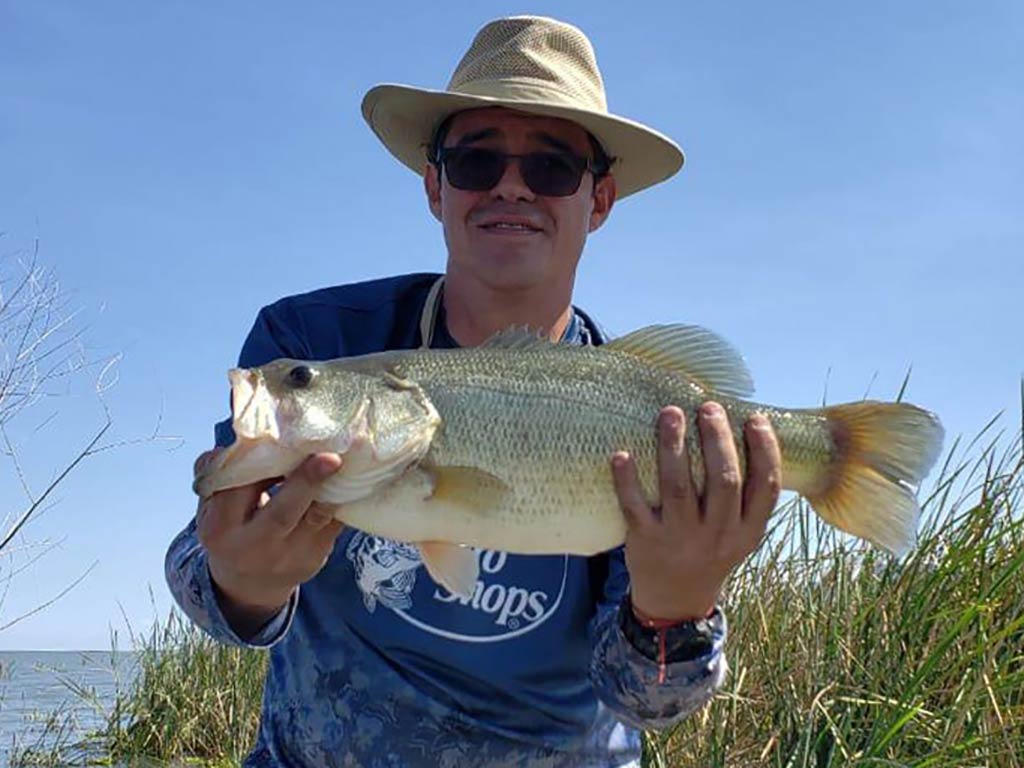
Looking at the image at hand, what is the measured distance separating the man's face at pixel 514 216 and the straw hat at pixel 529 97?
0.08 meters

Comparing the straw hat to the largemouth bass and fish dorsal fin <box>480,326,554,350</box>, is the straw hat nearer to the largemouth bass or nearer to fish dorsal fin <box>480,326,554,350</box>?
fish dorsal fin <box>480,326,554,350</box>

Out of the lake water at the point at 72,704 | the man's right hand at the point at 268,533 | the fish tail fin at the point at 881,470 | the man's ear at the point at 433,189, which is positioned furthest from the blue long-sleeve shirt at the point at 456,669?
the lake water at the point at 72,704

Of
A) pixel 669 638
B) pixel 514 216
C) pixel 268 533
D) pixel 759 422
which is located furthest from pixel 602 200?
pixel 268 533

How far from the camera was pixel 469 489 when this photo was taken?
2418 mm

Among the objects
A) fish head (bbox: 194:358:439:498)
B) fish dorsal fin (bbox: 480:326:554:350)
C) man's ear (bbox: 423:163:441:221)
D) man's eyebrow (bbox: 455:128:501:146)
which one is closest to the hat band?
man's eyebrow (bbox: 455:128:501:146)

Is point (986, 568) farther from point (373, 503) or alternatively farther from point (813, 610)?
point (373, 503)

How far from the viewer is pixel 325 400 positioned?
2430 millimetres

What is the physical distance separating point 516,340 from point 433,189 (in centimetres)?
122

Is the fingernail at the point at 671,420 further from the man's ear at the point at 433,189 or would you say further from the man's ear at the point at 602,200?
the man's ear at the point at 433,189

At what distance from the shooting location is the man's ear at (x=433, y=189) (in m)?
3.72

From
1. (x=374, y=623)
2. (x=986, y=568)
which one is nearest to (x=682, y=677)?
(x=374, y=623)

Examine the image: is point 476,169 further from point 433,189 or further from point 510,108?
point 433,189

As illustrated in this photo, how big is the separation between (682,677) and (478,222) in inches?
57.7

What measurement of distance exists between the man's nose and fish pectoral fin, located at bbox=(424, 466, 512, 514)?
46.8 inches
